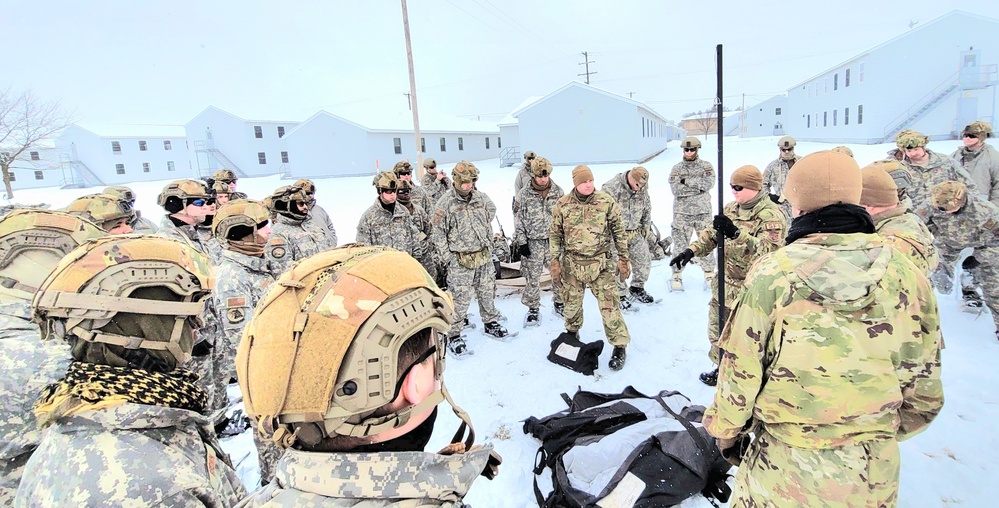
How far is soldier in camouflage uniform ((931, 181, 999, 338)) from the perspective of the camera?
4863 millimetres

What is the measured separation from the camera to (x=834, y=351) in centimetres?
175

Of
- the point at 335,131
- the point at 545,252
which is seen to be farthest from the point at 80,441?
the point at 335,131

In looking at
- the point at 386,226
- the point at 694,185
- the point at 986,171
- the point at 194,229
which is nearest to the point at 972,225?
the point at 986,171

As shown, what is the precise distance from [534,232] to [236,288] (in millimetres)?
4047

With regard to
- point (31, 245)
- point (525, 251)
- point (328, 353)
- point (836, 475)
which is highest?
point (31, 245)

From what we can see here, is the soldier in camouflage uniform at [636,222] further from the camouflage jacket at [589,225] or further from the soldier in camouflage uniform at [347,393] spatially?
the soldier in camouflage uniform at [347,393]

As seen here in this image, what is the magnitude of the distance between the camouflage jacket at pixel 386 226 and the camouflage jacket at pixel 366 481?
4.77 m

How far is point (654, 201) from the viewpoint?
14.4m

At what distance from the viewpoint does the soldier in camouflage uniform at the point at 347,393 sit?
1.04 meters

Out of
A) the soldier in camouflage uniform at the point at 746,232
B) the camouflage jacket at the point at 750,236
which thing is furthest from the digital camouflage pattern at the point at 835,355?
the camouflage jacket at the point at 750,236

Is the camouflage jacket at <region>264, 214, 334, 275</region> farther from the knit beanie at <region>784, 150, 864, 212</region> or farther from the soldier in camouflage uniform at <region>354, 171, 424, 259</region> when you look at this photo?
the knit beanie at <region>784, 150, 864, 212</region>

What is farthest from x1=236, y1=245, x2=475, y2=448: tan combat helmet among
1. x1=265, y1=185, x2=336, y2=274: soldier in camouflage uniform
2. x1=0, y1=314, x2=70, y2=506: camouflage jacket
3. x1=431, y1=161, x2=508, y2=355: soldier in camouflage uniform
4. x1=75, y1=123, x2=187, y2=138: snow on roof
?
x1=75, y1=123, x2=187, y2=138: snow on roof

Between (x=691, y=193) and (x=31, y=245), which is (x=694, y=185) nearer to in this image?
(x=691, y=193)

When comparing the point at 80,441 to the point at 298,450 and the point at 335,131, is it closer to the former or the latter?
the point at 298,450
